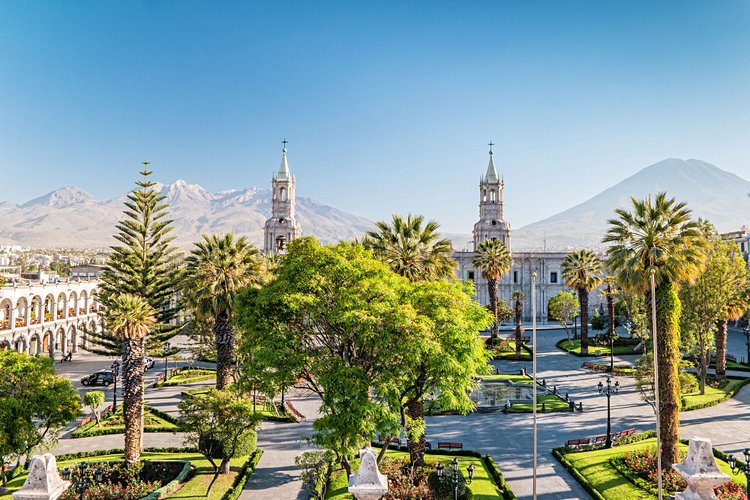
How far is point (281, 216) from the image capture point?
76.7 metres

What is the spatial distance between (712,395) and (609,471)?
16246 millimetres

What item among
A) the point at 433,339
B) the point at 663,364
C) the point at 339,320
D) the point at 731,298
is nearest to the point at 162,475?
the point at 339,320

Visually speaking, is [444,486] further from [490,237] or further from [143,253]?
[490,237]

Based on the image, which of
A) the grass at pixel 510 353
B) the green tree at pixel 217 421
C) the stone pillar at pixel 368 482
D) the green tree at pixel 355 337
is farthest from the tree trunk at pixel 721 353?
the stone pillar at pixel 368 482

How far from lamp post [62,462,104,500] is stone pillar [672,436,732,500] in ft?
61.8

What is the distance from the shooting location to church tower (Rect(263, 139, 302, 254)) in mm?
76188

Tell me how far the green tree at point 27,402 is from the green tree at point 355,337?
805 cm

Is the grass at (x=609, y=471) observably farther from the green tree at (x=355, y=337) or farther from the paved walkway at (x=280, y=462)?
the paved walkway at (x=280, y=462)

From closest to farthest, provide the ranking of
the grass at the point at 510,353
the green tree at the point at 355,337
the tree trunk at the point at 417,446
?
the green tree at the point at 355,337 < the tree trunk at the point at 417,446 < the grass at the point at 510,353

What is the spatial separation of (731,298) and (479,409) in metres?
18.8

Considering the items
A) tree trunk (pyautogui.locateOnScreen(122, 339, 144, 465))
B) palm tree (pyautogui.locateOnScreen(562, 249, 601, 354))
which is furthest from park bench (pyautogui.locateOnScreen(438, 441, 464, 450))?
palm tree (pyautogui.locateOnScreen(562, 249, 601, 354))

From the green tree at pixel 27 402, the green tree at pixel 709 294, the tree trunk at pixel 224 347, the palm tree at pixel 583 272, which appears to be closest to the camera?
the green tree at pixel 27 402

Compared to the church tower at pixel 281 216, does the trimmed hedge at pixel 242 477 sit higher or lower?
lower

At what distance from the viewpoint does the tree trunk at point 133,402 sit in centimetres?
2148
